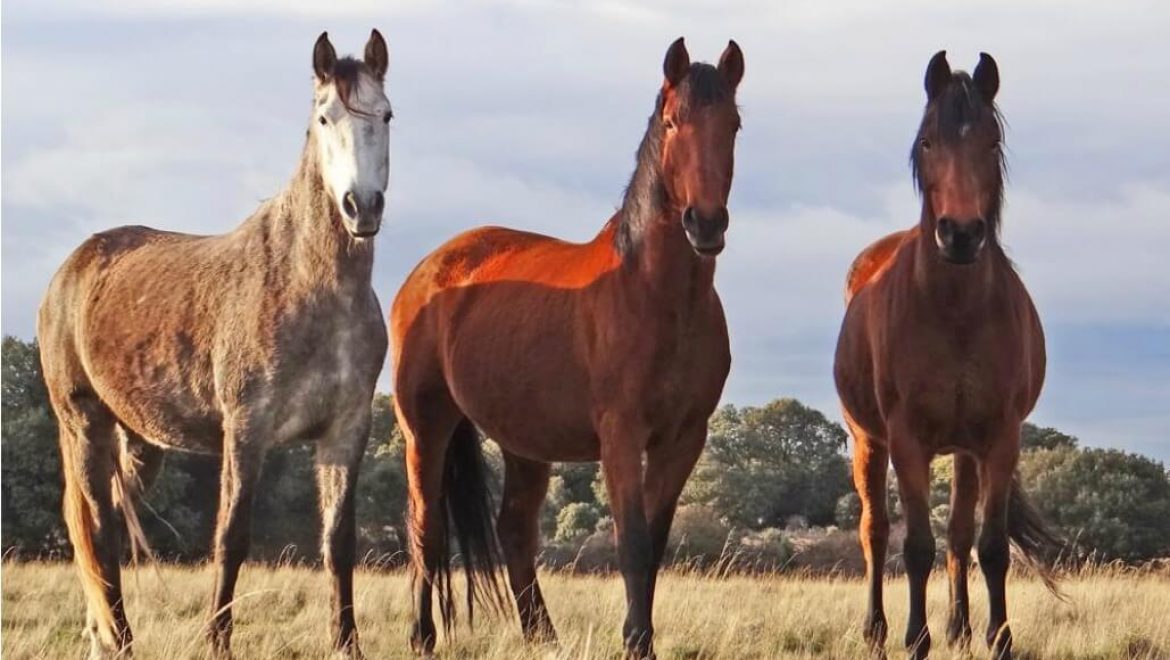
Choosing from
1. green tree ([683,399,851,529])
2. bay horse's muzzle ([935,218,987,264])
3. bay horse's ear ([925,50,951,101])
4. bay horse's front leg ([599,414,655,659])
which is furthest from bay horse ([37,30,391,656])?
green tree ([683,399,851,529])

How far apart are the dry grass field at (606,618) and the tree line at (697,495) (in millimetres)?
8533

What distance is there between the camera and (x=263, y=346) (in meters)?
6.55

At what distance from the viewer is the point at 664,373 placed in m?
6.64

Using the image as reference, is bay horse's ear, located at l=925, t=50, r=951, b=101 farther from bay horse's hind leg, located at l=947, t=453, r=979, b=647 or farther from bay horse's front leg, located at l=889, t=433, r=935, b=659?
bay horse's hind leg, located at l=947, t=453, r=979, b=647

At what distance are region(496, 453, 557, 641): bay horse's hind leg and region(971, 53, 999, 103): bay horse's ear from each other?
3367 mm

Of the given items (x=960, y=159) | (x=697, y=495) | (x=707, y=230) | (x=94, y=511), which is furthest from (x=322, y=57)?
(x=697, y=495)

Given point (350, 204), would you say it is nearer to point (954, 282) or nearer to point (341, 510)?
point (341, 510)

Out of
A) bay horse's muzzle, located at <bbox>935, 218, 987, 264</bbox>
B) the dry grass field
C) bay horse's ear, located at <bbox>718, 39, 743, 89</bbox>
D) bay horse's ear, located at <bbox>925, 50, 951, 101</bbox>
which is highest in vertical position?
bay horse's ear, located at <bbox>925, 50, 951, 101</bbox>

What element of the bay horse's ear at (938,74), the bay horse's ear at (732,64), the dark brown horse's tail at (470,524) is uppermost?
the bay horse's ear at (938,74)

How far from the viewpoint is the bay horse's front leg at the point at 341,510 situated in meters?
6.69

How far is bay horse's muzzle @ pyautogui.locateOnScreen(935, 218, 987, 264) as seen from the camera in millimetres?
6516

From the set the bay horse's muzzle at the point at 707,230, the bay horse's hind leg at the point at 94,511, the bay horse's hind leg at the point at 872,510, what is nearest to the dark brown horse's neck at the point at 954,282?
the bay horse's muzzle at the point at 707,230

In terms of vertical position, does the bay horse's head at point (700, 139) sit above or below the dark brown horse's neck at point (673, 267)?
above

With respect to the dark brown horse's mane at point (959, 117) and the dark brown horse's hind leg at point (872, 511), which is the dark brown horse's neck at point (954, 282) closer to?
the dark brown horse's mane at point (959, 117)
